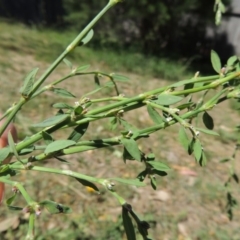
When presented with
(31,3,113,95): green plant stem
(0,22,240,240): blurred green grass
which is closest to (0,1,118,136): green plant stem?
(31,3,113,95): green plant stem

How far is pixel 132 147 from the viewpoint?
1.42 feet

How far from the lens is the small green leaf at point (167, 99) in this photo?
44 cm

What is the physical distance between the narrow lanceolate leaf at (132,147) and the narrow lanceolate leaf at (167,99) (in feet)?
0.15

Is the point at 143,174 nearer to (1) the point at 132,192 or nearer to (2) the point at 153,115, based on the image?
(2) the point at 153,115

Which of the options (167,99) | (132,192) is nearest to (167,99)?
(167,99)

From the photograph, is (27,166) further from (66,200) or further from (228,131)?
(228,131)

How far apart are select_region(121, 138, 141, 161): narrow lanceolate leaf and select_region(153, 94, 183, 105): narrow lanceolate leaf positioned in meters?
0.04

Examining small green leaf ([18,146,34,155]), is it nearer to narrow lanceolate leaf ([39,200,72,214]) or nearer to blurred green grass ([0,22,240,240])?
narrow lanceolate leaf ([39,200,72,214])

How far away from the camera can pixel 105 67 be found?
400 centimetres

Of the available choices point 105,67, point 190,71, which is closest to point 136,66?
point 105,67

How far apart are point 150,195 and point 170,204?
9cm

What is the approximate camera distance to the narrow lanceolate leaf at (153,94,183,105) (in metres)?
0.44

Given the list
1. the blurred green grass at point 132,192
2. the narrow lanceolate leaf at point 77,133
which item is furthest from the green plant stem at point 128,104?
the blurred green grass at point 132,192

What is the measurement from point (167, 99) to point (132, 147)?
6 centimetres
